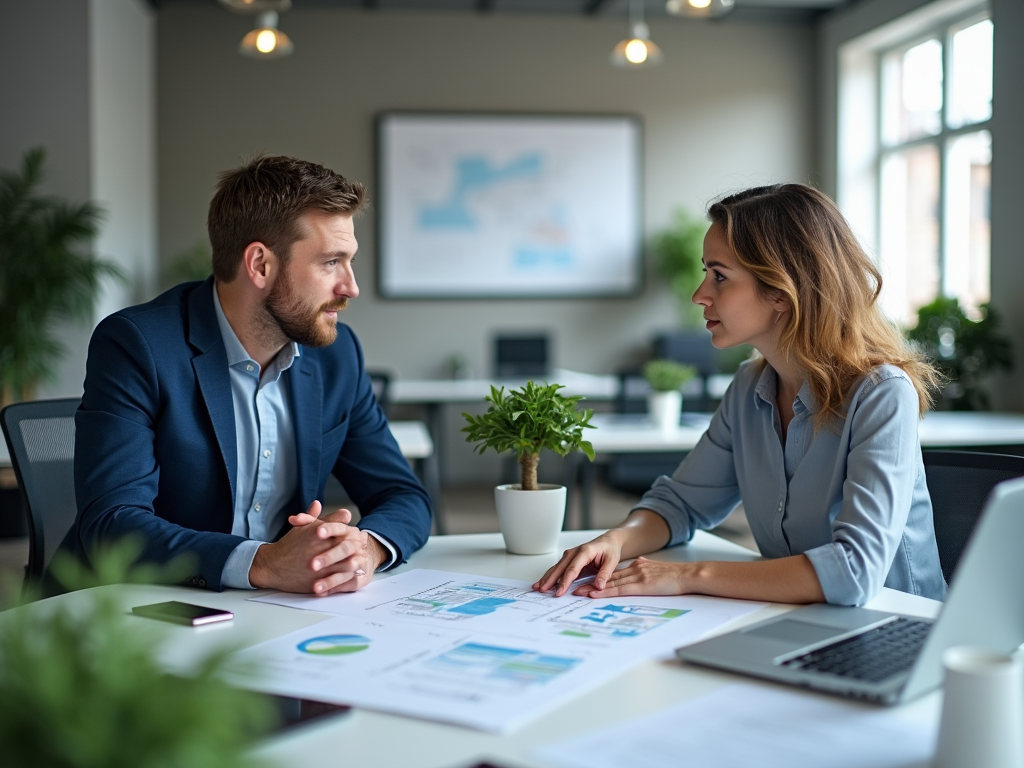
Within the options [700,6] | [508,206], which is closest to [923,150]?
[508,206]

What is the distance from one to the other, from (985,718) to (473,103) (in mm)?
7042

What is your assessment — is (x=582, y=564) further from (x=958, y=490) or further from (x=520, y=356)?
(x=520, y=356)

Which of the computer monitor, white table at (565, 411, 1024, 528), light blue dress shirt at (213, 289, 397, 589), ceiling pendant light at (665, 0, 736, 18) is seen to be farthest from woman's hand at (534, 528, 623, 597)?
the computer monitor

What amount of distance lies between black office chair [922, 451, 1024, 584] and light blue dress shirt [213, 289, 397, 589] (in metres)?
1.19

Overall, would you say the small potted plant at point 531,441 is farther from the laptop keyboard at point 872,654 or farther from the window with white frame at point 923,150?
the window with white frame at point 923,150

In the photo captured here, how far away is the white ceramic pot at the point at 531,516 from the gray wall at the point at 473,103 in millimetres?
5752

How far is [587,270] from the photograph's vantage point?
760cm

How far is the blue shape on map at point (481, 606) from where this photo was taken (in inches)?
52.9

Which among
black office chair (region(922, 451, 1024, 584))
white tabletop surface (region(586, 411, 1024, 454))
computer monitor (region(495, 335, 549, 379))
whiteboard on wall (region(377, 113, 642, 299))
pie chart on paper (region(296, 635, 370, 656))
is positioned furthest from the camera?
whiteboard on wall (region(377, 113, 642, 299))

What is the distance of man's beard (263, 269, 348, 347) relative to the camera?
1883 mm

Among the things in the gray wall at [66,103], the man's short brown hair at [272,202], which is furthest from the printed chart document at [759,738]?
the gray wall at [66,103]

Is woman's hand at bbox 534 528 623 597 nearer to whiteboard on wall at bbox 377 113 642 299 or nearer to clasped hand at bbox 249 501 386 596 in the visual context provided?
clasped hand at bbox 249 501 386 596

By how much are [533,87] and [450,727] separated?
7.02 m

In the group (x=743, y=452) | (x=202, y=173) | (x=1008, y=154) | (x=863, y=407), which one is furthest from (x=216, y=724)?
(x=202, y=173)
